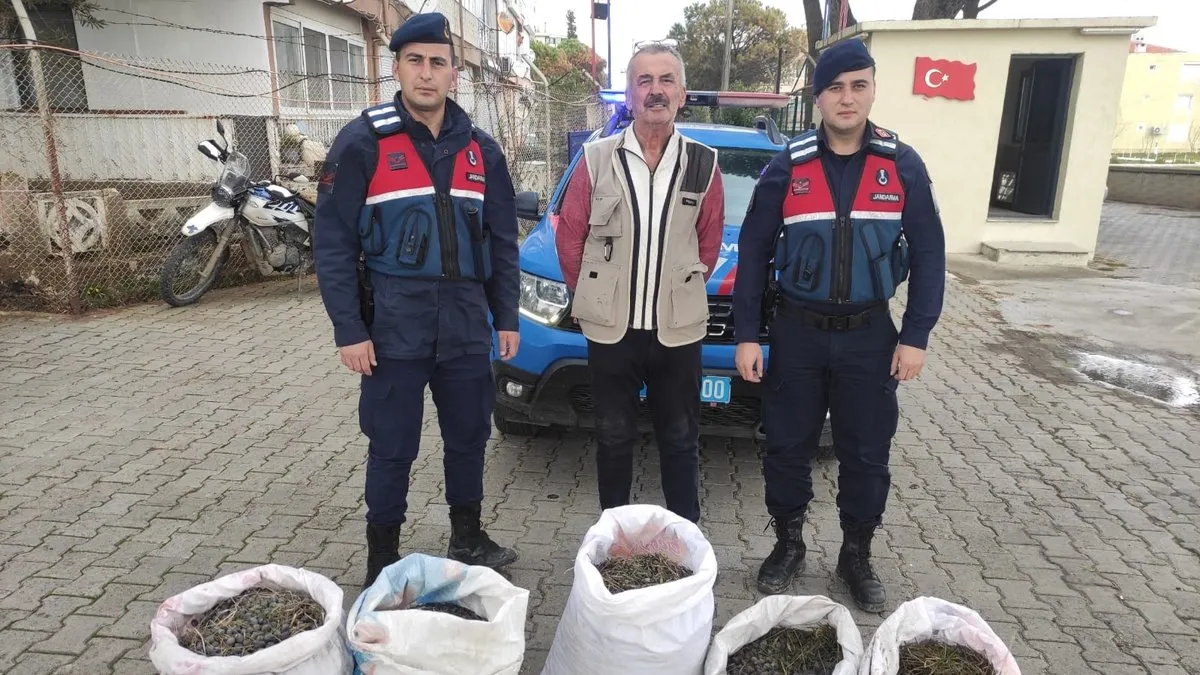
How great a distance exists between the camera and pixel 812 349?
2715mm

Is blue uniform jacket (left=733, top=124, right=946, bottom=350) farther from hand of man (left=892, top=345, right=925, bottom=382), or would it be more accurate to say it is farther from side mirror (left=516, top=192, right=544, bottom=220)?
side mirror (left=516, top=192, right=544, bottom=220)

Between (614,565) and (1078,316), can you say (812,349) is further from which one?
(1078,316)

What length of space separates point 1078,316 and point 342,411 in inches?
262

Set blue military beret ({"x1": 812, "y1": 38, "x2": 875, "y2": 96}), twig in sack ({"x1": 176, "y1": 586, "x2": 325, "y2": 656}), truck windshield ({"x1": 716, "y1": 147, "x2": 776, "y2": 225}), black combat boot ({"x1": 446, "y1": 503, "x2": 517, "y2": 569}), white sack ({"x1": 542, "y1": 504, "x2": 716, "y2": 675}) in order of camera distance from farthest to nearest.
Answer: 1. truck windshield ({"x1": 716, "y1": 147, "x2": 776, "y2": 225})
2. black combat boot ({"x1": 446, "y1": 503, "x2": 517, "y2": 569})
3. blue military beret ({"x1": 812, "y1": 38, "x2": 875, "y2": 96})
4. white sack ({"x1": 542, "y1": 504, "x2": 716, "y2": 675})
5. twig in sack ({"x1": 176, "y1": 586, "x2": 325, "y2": 656})

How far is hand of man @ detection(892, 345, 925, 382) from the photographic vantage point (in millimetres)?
2678

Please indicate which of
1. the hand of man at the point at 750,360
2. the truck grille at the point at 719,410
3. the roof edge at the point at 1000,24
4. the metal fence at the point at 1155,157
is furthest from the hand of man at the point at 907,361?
the metal fence at the point at 1155,157

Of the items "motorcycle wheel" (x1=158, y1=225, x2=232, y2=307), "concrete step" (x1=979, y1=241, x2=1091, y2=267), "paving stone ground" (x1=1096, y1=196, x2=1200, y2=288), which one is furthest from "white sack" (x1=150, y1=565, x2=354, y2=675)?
"paving stone ground" (x1=1096, y1=196, x2=1200, y2=288)

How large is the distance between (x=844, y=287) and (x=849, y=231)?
18 centimetres

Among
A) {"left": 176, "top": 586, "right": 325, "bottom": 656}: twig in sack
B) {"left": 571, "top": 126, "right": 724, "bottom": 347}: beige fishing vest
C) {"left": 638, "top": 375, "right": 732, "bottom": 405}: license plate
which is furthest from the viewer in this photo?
{"left": 638, "top": 375, "right": 732, "bottom": 405}: license plate

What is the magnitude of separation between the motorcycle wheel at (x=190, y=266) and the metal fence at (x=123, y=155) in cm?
41

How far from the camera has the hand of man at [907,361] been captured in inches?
105

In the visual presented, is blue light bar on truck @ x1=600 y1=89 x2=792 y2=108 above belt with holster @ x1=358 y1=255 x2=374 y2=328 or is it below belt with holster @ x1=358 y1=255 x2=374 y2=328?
above

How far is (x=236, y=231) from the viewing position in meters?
7.04

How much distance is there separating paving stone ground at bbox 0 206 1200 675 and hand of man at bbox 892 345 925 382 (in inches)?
35.1
